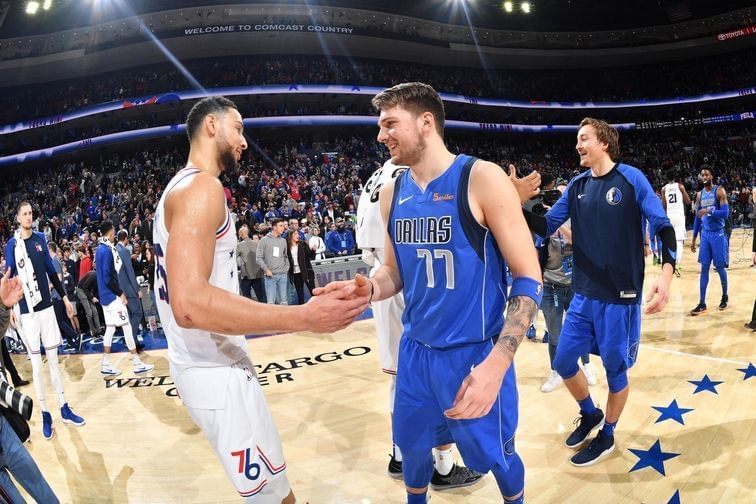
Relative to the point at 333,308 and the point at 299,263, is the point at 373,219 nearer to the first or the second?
the point at 333,308

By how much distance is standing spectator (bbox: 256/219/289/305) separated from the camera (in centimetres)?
884

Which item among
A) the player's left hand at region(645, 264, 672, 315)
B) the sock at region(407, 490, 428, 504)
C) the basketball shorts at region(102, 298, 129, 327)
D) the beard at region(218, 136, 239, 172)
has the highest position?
the beard at region(218, 136, 239, 172)

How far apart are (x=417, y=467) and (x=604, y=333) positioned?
171 centimetres

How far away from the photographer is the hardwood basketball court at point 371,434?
3074 millimetres

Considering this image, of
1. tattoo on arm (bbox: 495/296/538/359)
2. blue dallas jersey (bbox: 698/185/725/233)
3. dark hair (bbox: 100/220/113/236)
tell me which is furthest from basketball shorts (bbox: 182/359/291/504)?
blue dallas jersey (bbox: 698/185/725/233)

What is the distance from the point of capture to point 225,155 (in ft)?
6.91

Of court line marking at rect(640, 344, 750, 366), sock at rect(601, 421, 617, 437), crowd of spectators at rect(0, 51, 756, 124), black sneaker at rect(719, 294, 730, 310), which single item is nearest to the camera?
sock at rect(601, 421, 617, 437)

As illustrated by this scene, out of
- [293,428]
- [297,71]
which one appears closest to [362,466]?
[293,428]

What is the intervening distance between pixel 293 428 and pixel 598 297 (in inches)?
109

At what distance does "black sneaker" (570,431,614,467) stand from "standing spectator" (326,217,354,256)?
866 centimetres

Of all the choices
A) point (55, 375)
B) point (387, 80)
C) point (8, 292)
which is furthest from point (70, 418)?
point (387, 80)

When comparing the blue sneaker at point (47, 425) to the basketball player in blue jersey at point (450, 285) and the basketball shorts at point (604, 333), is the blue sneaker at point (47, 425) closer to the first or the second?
the basketball player in blue jersey at point (450, 285)

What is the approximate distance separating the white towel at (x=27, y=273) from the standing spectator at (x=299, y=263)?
4.86m

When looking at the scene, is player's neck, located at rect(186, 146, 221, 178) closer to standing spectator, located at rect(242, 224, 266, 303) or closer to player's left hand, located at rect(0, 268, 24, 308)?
player's left hand, located at rect(0, 268, 24, 308)
